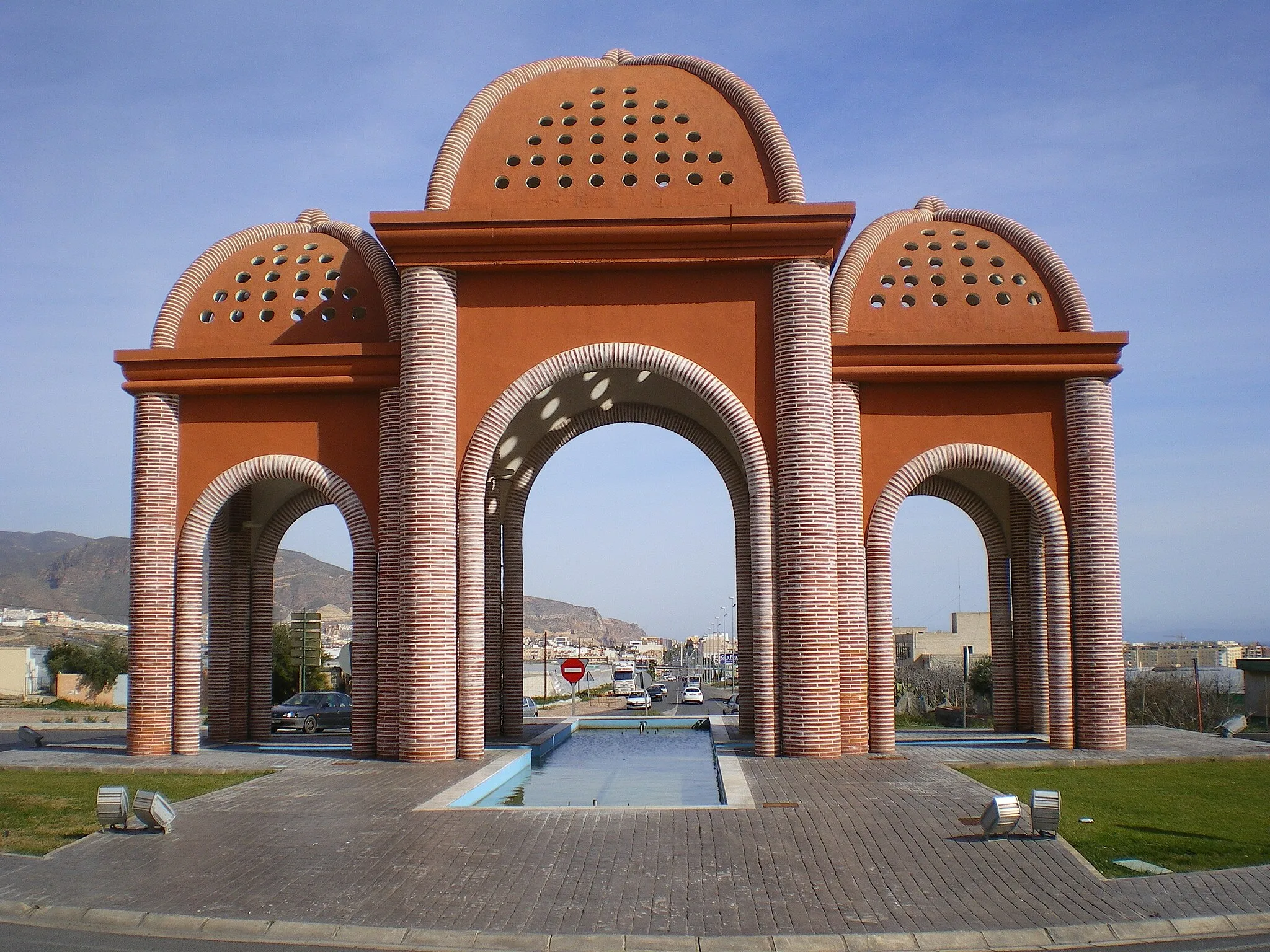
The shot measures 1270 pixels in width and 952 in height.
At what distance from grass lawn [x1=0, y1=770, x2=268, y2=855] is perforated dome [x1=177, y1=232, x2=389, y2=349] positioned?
18.9 feet

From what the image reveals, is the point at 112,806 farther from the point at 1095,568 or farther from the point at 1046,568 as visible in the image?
the point at 1095,568

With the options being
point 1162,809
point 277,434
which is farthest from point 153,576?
point 1162,809

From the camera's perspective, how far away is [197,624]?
15688 mm

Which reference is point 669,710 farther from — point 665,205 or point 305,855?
point 305,855

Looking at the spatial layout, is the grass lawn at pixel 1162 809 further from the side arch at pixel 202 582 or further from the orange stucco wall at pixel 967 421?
the side arch at pixel 202 582

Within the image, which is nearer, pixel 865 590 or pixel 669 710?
pixel 865 590

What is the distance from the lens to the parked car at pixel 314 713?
22109 millimetres

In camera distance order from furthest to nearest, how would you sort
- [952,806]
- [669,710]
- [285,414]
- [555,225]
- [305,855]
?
[669,710] < [285,414] < [555,225] < [952,806] < [305,855]

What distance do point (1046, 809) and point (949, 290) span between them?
8441 mm

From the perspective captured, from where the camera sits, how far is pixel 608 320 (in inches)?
584

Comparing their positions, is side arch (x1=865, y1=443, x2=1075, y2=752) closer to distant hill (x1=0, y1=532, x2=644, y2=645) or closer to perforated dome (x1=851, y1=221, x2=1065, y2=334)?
perforated dome (x1=851, y1=221, x2=1065, y2=334)

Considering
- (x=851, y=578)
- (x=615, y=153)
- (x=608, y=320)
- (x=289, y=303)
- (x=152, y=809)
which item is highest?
(x=615, y=153)

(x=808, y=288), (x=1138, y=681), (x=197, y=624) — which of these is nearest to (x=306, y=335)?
(x=197, y=624)

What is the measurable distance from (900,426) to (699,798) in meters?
5.98
